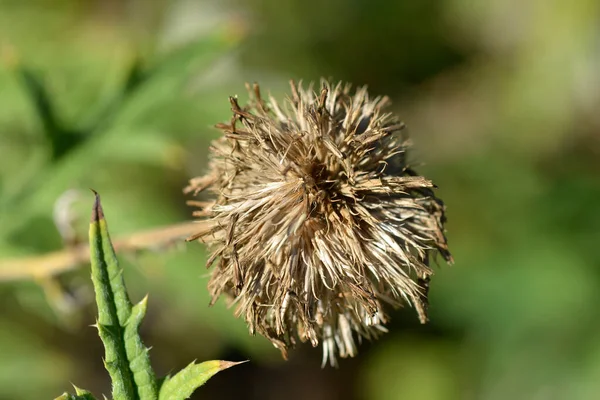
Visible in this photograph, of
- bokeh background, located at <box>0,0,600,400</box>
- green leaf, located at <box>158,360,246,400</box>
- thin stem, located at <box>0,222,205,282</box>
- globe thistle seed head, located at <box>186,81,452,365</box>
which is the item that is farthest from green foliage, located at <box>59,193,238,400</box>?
bokeh background, located at <box>0,0,600,400</box>

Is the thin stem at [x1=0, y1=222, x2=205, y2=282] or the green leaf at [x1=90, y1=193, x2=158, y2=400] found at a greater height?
the thin stem at [x1=0, y1=222, x2=205, y2=282]

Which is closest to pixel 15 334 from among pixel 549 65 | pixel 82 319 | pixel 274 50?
pixel 82 319

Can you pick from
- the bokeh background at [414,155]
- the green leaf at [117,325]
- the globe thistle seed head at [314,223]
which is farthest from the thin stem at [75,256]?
the green leaf at [117,325]

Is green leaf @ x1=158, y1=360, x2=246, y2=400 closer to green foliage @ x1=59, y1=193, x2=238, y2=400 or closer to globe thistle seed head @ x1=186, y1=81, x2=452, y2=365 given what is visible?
green foliage @ x1=59, y1=193, x2=238, y2=400

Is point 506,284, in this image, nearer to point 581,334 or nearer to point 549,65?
point 581,334

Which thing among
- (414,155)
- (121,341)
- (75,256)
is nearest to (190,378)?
(121,341)

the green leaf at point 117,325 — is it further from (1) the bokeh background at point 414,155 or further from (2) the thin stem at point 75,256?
(1) the bokeh background at point 414,155
